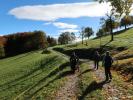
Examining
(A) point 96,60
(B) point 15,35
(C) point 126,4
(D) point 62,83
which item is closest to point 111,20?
(C) point 126,4

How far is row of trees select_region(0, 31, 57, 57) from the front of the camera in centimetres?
17777

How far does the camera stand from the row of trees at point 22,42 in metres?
178

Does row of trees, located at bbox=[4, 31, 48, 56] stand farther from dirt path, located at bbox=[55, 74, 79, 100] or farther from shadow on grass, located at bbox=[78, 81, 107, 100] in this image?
shadow on grass, located at bbox=[78, 81, 107, 100]

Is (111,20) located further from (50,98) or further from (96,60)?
(50,98)

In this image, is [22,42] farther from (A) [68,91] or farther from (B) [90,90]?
(B) [90,90]

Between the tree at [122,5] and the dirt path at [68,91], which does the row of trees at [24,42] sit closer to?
the tree at [122,5]

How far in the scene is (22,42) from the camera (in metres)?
194

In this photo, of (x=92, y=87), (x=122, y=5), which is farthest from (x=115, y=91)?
(x=122, y=5)

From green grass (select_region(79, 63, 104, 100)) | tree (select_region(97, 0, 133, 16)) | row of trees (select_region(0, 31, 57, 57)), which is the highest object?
tree (select_region(97, 0, 133, 16))

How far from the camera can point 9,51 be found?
183m

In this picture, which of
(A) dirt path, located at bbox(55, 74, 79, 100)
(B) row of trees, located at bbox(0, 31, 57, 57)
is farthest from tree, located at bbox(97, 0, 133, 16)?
(B) row of trees, located at bbox(0, 31, 57, 57)

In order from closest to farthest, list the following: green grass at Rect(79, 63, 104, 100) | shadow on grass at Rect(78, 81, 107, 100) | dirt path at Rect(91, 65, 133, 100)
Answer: dirt path at Rect(91, 65, 133, 100) < green grass at Rect(79, 63, 104, 100) < shadow on grass at Rect(78, 81, 107, 100)

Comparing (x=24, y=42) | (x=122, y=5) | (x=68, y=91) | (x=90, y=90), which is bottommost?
(x=24, y=42)

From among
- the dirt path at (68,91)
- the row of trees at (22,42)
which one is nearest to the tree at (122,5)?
the dirt path at (68,91)
